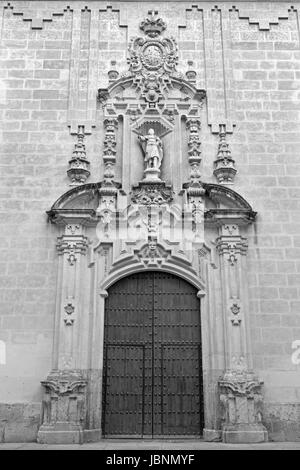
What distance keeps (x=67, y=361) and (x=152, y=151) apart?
410 centimetres

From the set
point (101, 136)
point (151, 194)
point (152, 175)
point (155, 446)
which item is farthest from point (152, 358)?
point (101, 136)

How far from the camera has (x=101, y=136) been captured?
9992 millimetres

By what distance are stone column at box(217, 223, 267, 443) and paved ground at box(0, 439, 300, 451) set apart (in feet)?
1.11

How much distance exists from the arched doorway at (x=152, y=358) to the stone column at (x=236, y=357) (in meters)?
0.54

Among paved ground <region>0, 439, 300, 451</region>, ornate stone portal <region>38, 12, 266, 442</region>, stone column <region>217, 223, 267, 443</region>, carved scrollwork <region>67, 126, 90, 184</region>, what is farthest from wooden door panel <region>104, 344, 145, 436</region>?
carved scrollwork <region>67, 126, 90, 184</region>

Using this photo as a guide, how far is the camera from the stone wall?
861cm

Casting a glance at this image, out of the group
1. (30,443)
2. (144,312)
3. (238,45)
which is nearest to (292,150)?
(238,45)

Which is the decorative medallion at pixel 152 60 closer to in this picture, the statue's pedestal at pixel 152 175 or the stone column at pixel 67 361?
the statue's pedestal at pixel 152 175

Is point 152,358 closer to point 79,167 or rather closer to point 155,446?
point 155,446

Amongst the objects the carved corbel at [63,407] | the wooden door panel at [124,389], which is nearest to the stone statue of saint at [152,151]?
the wooden door panel at [124,389]

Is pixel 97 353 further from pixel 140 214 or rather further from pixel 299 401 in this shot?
pixel 299 401

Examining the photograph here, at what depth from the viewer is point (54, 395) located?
812cm

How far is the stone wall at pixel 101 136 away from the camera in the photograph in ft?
28.2

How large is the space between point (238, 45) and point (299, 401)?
711cm
